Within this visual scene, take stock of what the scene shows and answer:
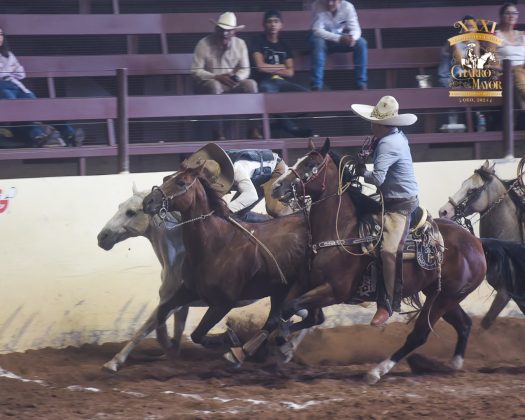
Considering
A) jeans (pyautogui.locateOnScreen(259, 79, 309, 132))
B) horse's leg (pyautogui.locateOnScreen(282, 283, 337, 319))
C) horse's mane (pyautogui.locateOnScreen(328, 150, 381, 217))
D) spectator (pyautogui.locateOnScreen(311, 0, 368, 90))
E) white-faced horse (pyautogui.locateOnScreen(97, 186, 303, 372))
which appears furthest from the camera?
spectator (pyautogui.locateOnScreen(311, 0, 368, 90))

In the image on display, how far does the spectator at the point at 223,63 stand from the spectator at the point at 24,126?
1.48 m

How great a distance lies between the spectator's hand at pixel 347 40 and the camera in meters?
11.4

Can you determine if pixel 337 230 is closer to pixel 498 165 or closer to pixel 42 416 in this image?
pixel 42 416

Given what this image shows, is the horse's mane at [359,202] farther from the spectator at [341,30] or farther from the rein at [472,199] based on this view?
the spectator at [341,30]

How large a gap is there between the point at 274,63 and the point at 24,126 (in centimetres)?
290

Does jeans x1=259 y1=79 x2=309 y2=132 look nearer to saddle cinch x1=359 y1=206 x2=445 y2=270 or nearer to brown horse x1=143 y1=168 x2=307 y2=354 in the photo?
brown horse x1=143 y1=168 x2=307 y2=354

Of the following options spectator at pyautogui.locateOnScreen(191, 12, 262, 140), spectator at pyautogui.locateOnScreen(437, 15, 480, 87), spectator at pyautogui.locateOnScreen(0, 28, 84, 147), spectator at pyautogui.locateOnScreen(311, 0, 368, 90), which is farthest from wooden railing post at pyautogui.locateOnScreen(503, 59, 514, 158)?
spectator at pyautogui.locateOnScreen(0, 28, 84, 147)

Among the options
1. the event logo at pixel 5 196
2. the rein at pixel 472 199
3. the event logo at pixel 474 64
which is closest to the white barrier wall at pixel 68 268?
the event logo at pixel 5 196

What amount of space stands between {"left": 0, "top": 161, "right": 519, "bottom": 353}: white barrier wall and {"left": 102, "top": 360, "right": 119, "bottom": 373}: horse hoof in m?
1.13

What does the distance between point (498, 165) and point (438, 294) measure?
2922 millimetres

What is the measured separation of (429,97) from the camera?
37.9 ft

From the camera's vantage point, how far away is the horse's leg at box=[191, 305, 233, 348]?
783 cm

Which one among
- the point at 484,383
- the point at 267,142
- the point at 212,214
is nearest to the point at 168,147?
the point at 267,142

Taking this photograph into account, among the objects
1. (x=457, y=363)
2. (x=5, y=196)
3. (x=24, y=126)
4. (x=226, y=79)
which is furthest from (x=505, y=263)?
(x=24, y=126)
